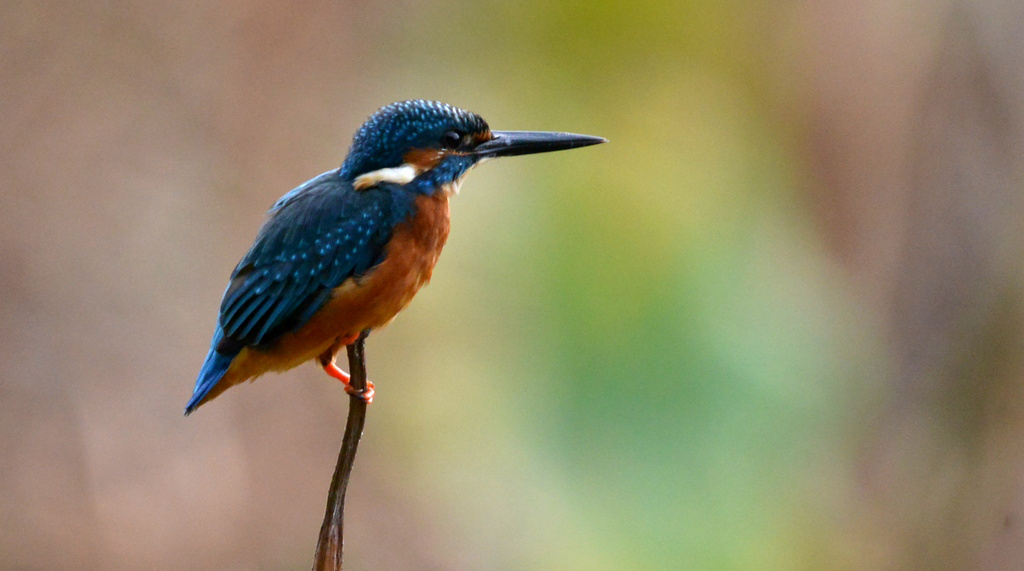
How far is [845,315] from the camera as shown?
2.54 m

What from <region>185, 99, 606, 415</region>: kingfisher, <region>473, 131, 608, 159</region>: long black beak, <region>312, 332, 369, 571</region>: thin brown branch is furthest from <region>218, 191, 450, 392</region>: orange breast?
<region>312, 332, 369, 571</region>: thin brown branch

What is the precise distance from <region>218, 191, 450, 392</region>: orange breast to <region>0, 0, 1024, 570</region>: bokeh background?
1.79 ft

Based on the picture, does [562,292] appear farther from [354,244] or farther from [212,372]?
[212,372]

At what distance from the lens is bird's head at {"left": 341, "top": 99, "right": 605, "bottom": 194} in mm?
1616

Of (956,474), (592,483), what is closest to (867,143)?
(956,474)

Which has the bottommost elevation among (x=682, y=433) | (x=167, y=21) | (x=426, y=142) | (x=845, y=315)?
(x=682, y=433)

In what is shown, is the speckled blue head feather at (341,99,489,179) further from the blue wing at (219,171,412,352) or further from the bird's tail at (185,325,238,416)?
the bird's tail at (185,325,238,416)

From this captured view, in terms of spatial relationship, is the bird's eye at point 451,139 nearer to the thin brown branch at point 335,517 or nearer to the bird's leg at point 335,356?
the bird's leg at point 335,356

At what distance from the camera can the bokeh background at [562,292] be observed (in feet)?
6.89

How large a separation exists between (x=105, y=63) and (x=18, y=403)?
1204 mm

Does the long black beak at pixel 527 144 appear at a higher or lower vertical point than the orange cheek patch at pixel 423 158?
higher

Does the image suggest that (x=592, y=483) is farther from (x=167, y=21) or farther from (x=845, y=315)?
(x=167, y=21)

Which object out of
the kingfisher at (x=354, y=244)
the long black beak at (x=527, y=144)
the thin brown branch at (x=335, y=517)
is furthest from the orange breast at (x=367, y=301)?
the thin brown branch at (x=335, y=517)

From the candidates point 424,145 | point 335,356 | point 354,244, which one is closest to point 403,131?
point 424,145
